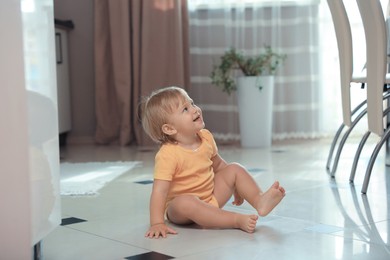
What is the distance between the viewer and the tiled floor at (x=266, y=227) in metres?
1.72

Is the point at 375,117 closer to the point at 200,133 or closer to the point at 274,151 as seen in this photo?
the point at 200,133

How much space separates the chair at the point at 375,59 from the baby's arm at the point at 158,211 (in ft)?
2.58

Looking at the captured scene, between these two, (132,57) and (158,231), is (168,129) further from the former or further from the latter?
(132,57)

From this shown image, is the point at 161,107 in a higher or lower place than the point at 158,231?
higher

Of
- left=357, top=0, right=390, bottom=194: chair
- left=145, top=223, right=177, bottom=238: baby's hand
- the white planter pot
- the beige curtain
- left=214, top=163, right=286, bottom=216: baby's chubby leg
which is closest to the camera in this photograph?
left=145, top=223, right=177, bottom=238: baby's hand

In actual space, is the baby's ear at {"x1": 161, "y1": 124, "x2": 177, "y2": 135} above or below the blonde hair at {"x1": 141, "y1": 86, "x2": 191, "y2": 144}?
below

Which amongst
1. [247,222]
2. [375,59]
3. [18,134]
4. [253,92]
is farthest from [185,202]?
[253,92]

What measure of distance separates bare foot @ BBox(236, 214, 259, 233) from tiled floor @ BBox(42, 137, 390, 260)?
20mm

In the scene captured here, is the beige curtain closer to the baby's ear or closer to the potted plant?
the potted plant

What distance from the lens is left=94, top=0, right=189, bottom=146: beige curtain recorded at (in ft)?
15.4

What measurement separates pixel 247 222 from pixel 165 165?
0.30 meters

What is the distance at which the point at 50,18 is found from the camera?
1581 millimetres

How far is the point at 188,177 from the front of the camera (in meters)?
2.08

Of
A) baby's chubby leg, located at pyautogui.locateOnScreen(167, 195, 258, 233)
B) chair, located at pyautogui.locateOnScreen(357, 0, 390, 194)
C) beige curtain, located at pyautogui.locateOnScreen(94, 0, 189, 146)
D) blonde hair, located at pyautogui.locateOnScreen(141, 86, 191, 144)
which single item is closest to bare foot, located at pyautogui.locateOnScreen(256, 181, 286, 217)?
baby's chubby leg, located at pyautogui.locateOnScreen(167, 195, 258, 233)
